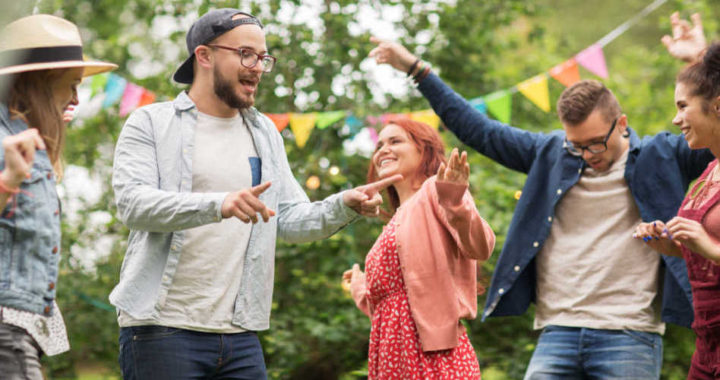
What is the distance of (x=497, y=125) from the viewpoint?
3797 millimetres

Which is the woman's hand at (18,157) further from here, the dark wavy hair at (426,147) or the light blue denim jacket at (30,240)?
the dark wavy hair at (426,147)

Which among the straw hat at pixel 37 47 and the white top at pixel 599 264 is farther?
the white top at pixel 599 264

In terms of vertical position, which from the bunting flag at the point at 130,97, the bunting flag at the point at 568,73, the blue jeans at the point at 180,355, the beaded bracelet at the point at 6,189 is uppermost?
the bunting flag at the point at 568,73

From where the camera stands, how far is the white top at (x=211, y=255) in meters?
2.65

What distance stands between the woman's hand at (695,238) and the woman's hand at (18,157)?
195 cm

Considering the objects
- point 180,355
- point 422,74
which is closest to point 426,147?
point 422,74

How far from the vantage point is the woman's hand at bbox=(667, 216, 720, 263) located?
2.60 metres

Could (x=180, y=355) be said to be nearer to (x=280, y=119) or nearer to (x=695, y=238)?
(x=695, y=238)

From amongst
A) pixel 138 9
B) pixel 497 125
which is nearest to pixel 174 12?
pixel 138 9

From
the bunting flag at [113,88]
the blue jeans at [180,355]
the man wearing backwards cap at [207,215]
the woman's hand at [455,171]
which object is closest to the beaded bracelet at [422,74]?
the man wearing backwards cap at [207,215]

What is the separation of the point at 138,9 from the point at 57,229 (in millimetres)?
5539

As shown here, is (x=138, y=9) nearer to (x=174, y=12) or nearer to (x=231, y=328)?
(x=174, y=12)

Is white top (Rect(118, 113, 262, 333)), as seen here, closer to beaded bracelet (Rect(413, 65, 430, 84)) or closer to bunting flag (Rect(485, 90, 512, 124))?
beaded bracelet (Rect(413, 65, 430, 84))

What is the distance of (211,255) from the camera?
8.93 ft
